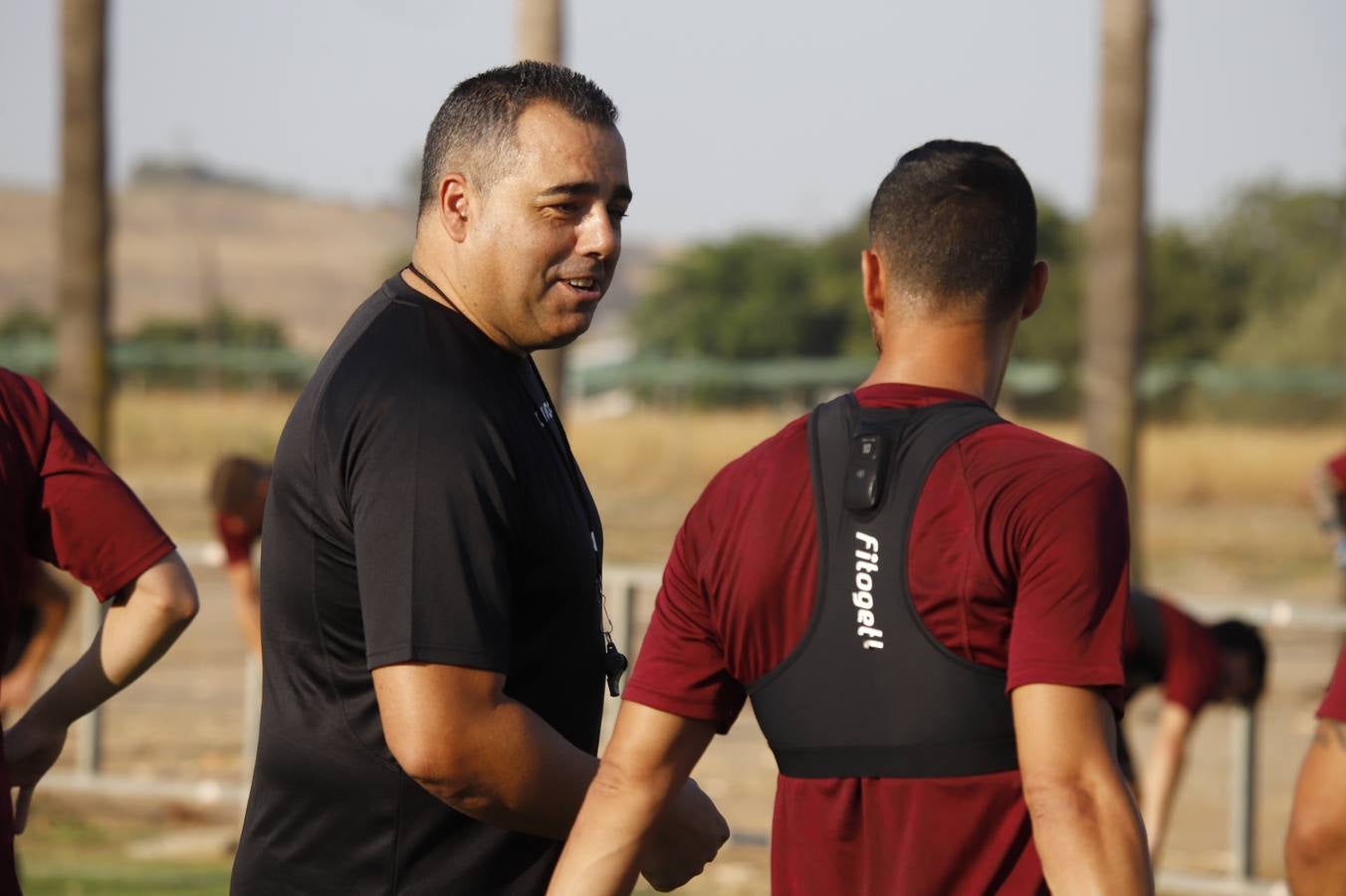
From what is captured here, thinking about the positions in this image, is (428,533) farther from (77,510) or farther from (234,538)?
(234,538)

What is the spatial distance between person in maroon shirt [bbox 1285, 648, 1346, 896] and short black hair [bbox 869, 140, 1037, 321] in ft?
2.71

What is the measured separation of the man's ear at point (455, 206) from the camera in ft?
9.82

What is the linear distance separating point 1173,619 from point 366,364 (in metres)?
5.47

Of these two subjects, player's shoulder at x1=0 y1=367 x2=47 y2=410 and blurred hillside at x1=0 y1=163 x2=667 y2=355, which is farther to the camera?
blurred hillside at x1=0 y1=163 x2=667 y2=355

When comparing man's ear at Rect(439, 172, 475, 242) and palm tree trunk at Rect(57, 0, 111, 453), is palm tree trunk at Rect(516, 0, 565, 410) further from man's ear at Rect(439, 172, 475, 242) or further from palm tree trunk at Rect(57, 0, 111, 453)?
man's ear at Rect(439, 172, 475, 242)

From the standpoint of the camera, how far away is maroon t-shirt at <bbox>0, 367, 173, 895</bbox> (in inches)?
Answer: 129

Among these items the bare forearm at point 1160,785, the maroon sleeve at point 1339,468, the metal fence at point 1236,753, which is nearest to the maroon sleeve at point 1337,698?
the bare forearm at point 1160,785

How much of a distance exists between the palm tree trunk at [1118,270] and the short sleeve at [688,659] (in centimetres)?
873

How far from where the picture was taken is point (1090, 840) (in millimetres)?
2357

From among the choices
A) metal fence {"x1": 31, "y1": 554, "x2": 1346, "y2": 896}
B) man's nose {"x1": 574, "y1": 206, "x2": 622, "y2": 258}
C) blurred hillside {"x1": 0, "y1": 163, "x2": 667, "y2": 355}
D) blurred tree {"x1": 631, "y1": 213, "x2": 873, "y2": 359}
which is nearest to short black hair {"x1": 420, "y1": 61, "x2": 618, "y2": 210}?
man's nose {"x1": 574, "y1": 206, "x2": 622, "y2": 258}

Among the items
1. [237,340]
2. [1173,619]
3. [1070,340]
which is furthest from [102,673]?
[237,340]

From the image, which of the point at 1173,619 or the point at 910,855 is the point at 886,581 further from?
Answer: the point at 1173,619

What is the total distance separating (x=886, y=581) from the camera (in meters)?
2.55

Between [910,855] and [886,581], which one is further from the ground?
[886,581]
